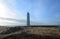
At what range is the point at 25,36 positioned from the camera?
76.8 feet

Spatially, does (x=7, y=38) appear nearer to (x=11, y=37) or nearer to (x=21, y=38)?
(x=11, y=37)

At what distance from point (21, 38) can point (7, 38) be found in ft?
11.6

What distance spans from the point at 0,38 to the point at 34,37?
8207mm

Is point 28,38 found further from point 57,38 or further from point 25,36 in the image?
point 57,38

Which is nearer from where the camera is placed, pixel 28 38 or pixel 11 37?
pixel 28 38

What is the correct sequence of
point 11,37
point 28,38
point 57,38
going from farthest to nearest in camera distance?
point 11,37 → point 28,38 → point 57,38

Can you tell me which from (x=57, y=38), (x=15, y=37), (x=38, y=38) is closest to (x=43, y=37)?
(x=38, y=38)

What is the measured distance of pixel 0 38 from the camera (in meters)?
25.2

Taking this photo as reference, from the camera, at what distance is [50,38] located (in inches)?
847

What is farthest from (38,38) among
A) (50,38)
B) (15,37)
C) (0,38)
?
(0,38)

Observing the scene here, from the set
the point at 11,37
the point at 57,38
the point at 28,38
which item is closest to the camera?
the point at 57,38

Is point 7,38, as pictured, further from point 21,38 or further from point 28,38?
point 28,38

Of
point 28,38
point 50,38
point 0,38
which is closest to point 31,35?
point 28,38

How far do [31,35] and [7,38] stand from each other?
5511mm
